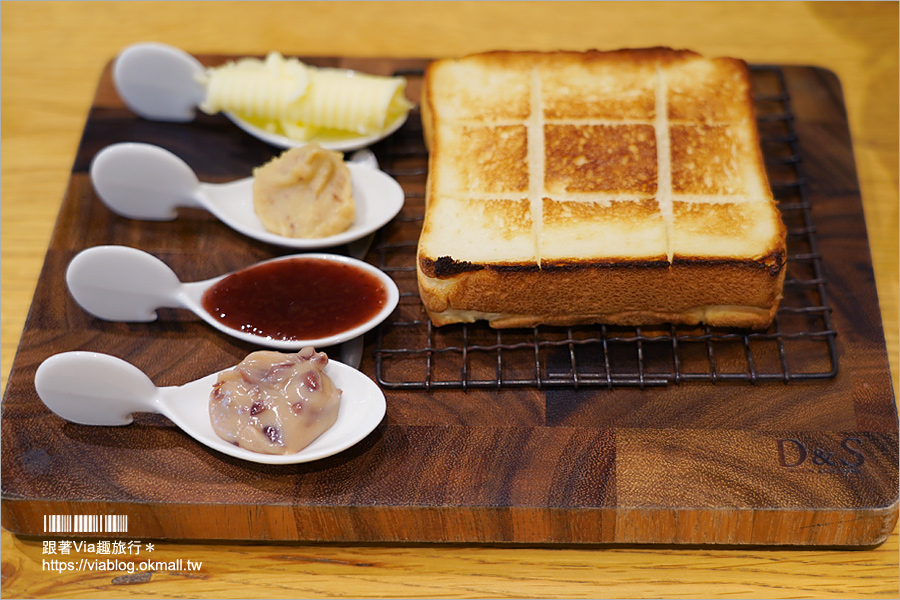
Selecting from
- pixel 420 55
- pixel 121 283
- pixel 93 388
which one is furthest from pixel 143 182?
pixel 420 55

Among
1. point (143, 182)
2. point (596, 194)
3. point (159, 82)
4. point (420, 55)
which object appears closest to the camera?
point (596, 194)

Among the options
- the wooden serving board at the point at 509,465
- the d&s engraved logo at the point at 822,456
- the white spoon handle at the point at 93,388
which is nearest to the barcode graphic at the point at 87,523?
the wooden serving board at the point at 509,465

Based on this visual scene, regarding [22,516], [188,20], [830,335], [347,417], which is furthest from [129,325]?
[830,335]

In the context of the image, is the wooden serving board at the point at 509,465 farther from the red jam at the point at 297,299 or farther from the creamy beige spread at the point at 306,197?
the creamy beige spread at the point at 306,197

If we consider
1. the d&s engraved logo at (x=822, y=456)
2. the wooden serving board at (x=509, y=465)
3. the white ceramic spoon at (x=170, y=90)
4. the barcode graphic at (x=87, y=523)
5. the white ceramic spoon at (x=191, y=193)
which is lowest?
the barcode graphic at (x=87, y=523)

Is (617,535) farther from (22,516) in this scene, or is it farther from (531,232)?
(22,516)

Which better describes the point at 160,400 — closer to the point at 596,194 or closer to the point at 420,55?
the point at 596,194

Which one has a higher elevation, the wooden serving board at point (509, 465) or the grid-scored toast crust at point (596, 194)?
the grid-scored toast crust at point (596, 194)
